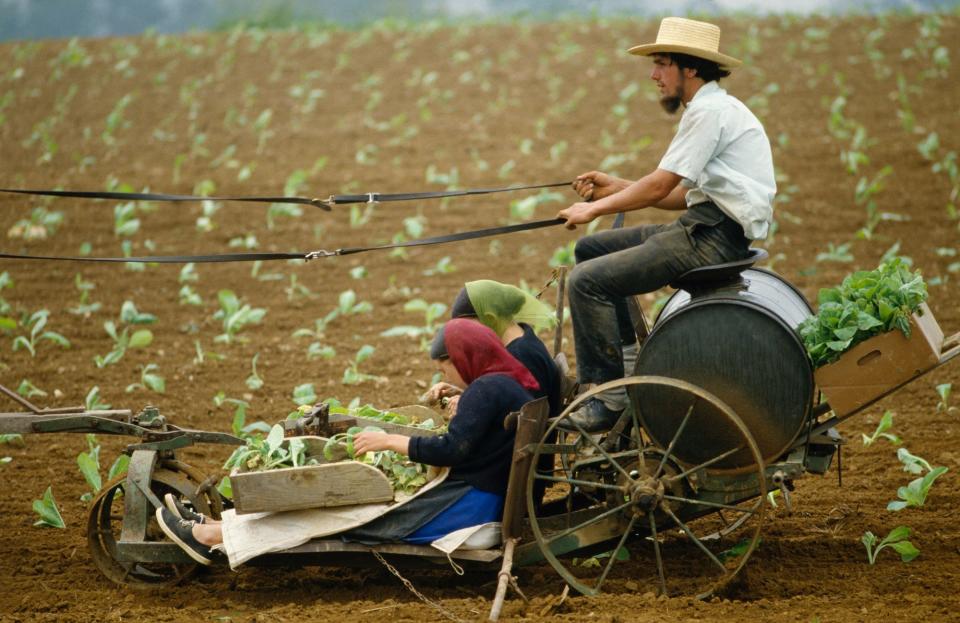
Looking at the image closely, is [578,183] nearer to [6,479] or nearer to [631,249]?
[631,249]

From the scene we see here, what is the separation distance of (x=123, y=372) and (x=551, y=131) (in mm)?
8127

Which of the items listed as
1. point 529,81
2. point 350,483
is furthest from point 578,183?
point 529,81

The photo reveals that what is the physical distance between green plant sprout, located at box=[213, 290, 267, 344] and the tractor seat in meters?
4.47

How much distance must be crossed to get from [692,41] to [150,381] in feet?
14.4

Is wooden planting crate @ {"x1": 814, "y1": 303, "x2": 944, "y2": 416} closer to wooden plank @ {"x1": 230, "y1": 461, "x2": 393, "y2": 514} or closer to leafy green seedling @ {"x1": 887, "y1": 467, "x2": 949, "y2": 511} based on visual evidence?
leafy green seedling @ {"x1": 887, "y1": 467, "x2": 949, "y2": 511}

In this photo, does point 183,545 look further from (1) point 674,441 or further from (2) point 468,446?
(1) point 674,441

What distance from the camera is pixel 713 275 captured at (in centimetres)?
421

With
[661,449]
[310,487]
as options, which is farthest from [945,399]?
[310,487]

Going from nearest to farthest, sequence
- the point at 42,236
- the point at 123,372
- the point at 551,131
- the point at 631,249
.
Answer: the point at 631,249 → the point at 123,372 → the point at 42,236 → the point at 551,131

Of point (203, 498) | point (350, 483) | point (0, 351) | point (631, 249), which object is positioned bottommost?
point (0, 351)

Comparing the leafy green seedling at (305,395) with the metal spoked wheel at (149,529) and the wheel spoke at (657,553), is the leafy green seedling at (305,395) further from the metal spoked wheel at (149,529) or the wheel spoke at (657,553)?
the wheel spoke at (657,553)

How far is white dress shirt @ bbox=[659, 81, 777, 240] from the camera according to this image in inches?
166

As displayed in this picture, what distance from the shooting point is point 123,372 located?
24.7ft

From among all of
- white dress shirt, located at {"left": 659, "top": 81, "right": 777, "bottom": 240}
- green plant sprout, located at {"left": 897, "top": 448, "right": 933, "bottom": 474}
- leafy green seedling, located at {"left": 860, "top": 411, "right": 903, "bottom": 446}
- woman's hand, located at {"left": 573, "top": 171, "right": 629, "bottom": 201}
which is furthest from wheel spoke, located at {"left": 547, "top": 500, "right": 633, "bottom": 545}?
leafy green seedling, located at {"left": 860, "top": 411, "right": 903, "bottom": 446}
